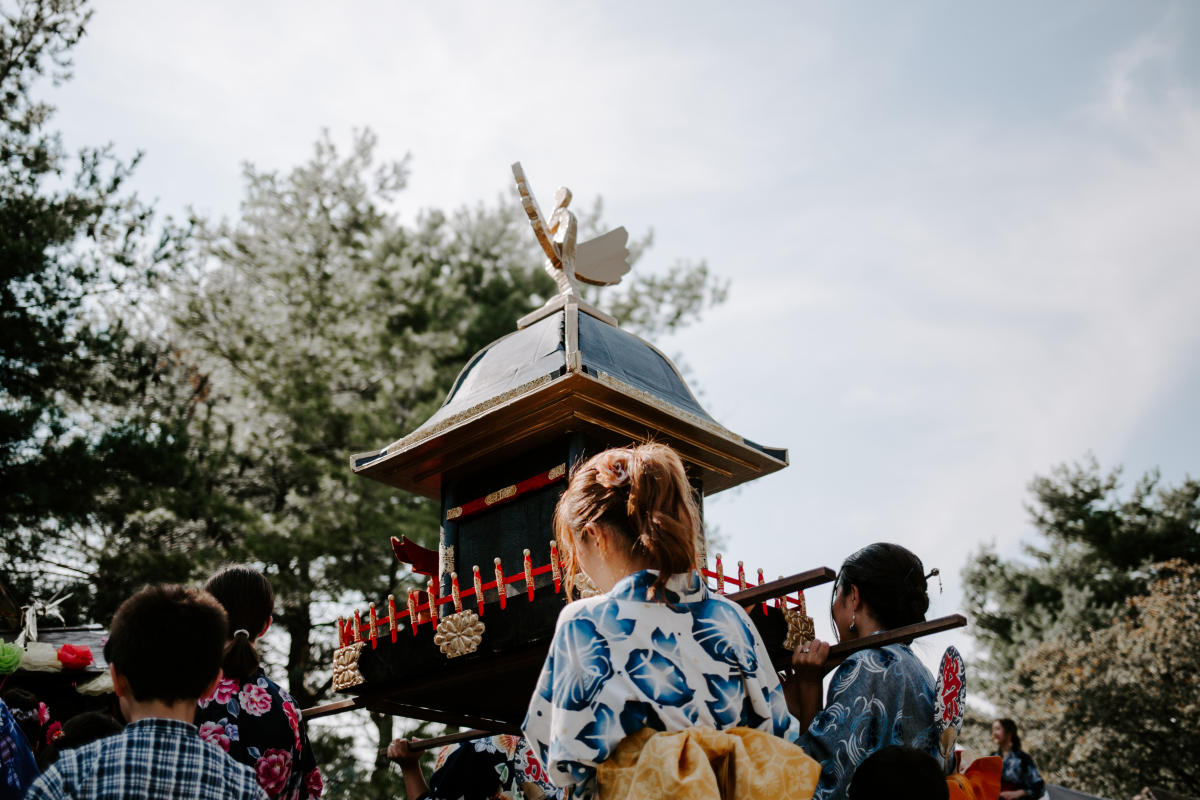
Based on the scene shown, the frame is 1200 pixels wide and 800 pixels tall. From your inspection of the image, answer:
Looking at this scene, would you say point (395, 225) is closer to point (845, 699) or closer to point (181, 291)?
point (181, 291)

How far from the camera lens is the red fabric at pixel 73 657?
496 cm

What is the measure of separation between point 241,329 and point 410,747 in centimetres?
1128

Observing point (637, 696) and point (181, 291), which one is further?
point (181, 291)

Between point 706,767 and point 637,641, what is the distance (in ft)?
0.94

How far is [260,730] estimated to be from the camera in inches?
109

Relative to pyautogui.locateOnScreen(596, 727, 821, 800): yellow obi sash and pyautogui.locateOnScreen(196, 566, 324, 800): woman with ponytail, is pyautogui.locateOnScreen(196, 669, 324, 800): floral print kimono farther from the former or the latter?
pyautogui.locateOnScreen(596, 727, 821, 800): yellow obi sash

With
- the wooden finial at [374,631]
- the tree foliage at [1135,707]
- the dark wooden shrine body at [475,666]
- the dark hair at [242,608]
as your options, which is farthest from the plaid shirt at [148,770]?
the tree foliage at [1135,707]

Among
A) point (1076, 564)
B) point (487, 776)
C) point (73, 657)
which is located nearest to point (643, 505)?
point (487, 776)

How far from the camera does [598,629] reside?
202 centimetres

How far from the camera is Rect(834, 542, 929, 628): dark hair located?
2.99 metres

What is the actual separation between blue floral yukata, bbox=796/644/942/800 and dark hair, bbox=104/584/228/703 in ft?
5.24

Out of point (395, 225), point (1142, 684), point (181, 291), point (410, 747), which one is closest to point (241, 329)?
point (181, 291)

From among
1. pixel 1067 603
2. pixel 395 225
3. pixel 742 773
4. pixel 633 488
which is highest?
pixel 395 225

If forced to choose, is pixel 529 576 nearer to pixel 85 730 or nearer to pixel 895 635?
pixel 85 730
